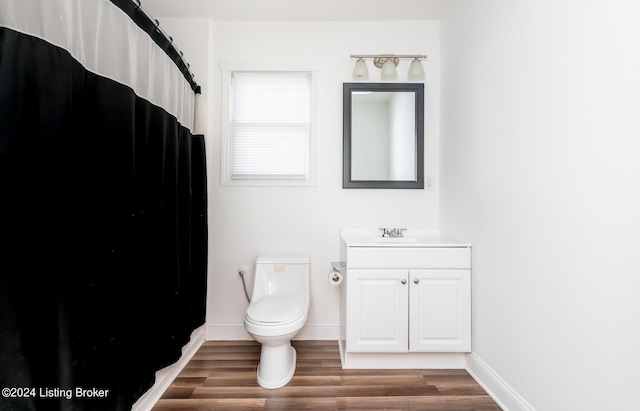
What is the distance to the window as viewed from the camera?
88.4 inches

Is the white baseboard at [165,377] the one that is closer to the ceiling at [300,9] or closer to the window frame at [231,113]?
the window frame at [231,113]

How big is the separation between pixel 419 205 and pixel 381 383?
4.33 ft

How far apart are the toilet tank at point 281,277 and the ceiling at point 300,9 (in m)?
1.92

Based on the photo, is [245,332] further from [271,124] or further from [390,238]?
[271,124]

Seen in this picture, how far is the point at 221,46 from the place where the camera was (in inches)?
87.4

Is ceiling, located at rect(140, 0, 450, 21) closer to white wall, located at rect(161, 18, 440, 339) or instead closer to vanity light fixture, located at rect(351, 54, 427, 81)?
white wall, located at rect(161, 18, 440, 339)

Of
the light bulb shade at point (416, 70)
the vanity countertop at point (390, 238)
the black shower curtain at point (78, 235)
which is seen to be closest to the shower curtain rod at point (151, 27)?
the black shower curtain at point (78, 235)

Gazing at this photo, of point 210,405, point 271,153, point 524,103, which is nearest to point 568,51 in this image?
point 524,103

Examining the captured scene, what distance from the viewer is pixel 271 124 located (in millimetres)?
2250

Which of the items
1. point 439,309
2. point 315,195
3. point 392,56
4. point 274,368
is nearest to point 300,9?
point 392,56

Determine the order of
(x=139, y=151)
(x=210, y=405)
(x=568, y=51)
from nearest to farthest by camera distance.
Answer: (x=568, y=51) → (x=139, y=151) → (x=210, y=405)

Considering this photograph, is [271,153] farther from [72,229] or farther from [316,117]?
[72,229]

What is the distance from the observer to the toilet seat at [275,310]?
5.15 feet

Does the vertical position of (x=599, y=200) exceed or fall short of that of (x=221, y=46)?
it falls short
